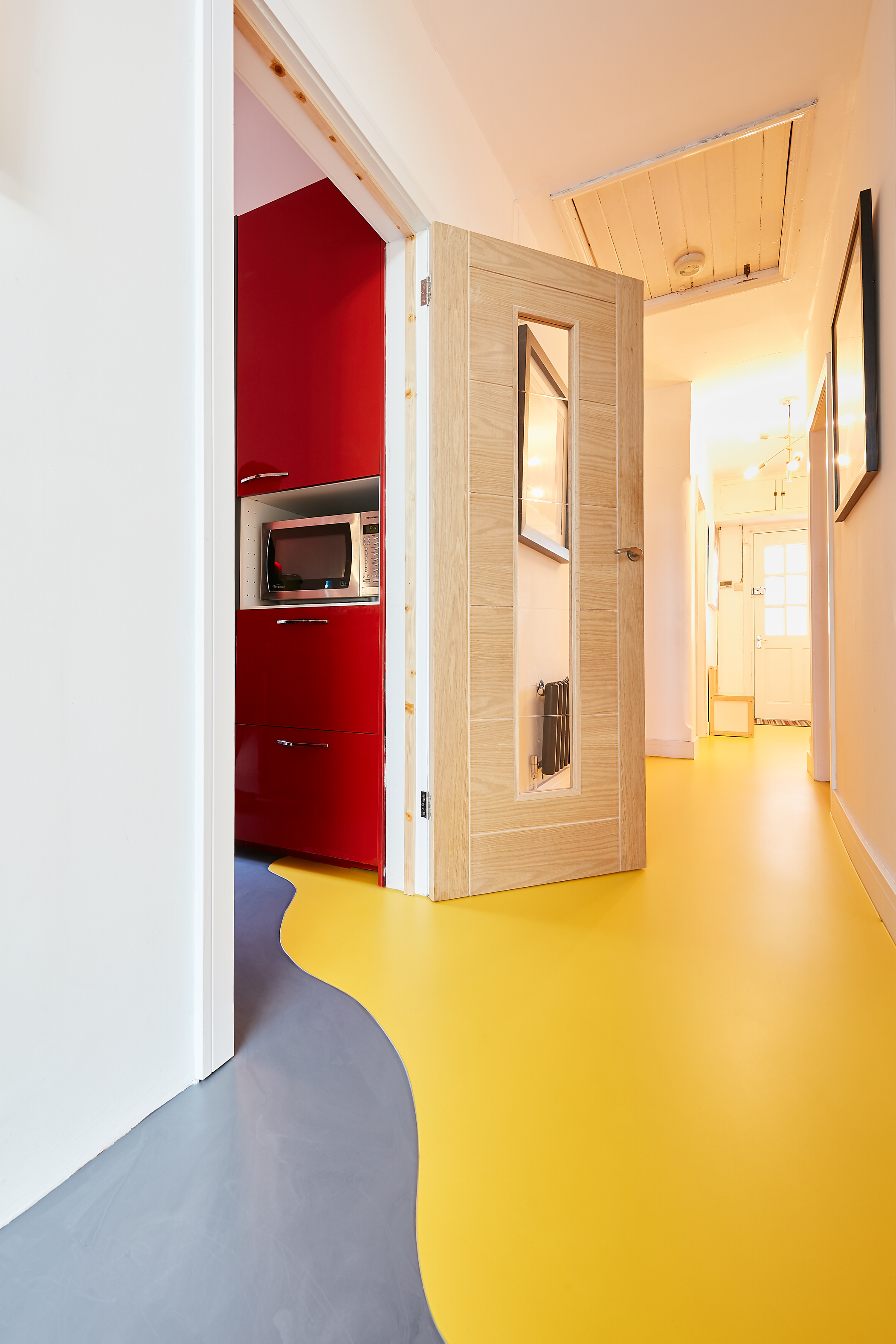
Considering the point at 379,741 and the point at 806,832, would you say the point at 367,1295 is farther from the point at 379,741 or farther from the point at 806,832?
the point at 806,832

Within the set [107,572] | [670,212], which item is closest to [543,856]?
[107,572]

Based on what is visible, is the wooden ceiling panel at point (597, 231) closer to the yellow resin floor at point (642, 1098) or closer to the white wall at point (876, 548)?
the white wall at point (876, 548)

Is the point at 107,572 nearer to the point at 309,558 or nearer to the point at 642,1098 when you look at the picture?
the point at 642,1098

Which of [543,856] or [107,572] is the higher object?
[107,572]

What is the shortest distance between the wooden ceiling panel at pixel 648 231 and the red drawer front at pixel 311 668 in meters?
2.14

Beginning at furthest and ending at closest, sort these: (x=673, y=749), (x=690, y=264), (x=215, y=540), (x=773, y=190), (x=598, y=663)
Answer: (x=673, y=749), (x=690, y=264), (x=773, y=190), (x=598, y=663), (x=215, y=540)

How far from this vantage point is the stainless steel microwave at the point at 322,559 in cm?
Answer: 198

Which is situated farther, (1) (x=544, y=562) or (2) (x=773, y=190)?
(2) (x=773, y=190)

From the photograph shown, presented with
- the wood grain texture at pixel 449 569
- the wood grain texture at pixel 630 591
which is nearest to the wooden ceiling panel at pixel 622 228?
the wood grain texture at pixel 630 591

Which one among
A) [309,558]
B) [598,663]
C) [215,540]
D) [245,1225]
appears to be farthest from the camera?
[309,558]

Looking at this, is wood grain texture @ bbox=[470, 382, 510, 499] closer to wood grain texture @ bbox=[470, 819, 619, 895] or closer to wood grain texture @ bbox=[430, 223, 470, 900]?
wood grain texture @ bbox=[430, 223, 470, 900]

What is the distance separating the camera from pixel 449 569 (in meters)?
1.79

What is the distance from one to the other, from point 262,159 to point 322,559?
1.52 meters

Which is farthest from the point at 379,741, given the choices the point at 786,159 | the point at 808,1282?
the point at 786,159
